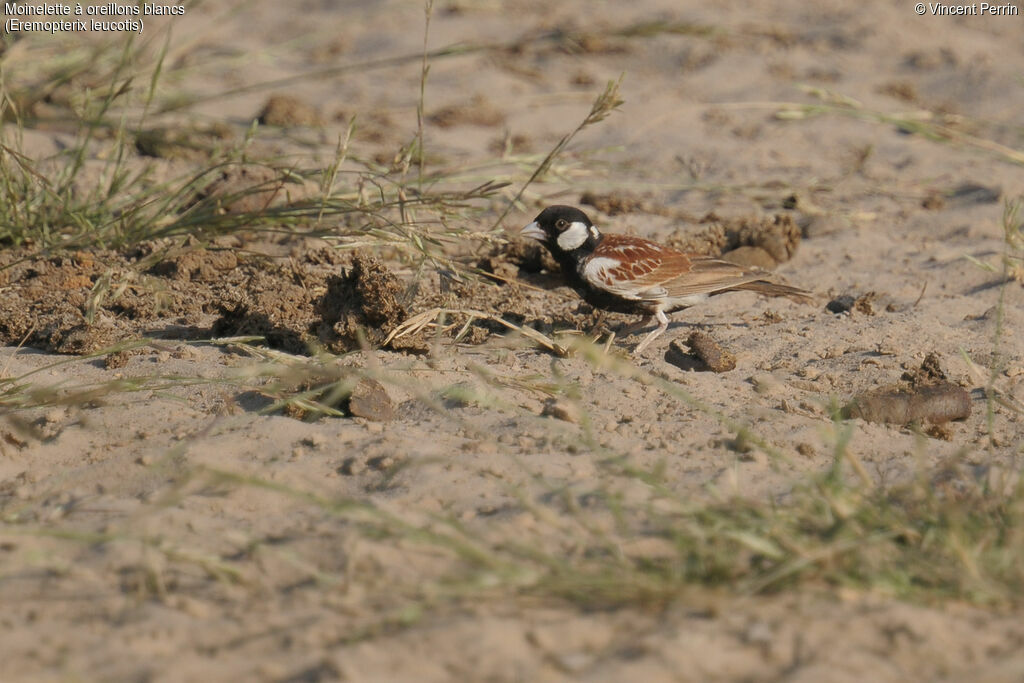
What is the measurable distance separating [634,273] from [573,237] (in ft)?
1.17

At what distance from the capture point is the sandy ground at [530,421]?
7.90ft

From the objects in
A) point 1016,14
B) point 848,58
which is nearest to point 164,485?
point 848,58

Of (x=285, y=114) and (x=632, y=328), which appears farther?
(x=285, y=114)

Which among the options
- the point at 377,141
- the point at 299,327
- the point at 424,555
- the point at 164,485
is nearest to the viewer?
the point at 424,555

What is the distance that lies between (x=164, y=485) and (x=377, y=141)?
4386 millimetres

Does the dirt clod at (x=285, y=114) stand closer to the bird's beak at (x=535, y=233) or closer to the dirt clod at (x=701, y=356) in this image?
the bird's beak at (x=535, y=233)

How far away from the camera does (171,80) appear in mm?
7355

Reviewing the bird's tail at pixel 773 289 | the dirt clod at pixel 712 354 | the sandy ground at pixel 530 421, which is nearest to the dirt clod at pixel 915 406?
the sandy ground at pixel 530 421

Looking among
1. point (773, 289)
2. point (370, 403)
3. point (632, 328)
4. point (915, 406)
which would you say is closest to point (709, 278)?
point (773, 289)

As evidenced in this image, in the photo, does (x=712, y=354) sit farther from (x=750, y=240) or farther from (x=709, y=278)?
(x=750, y=240)

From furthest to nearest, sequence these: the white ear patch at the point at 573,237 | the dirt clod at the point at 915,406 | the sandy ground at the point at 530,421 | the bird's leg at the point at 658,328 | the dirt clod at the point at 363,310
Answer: the white ear patch at the point at 573,237
the bird's leg at the point at 658,328
the dirt clod at the point at 363,310
the dirt clod at the point at 915,406
the sandy ground at the point at 530,421

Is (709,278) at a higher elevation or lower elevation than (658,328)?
higher

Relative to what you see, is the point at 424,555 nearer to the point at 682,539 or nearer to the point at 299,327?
the point at 682,539

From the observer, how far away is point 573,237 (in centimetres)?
510
